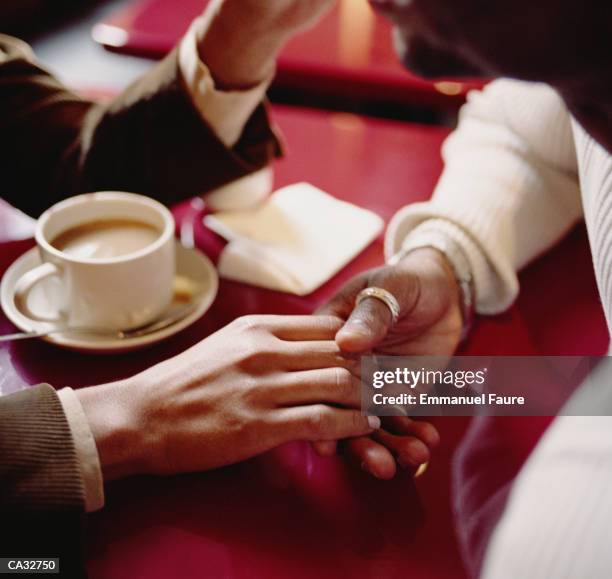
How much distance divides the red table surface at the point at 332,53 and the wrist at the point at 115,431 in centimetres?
77

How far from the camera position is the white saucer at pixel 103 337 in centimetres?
64

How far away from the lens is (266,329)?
2.01 ft

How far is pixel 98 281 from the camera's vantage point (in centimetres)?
62

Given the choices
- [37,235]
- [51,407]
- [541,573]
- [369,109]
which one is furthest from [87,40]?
[541,573]

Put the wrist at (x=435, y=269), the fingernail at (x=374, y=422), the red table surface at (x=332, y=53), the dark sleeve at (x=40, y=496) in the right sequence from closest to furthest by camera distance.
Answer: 1. the dark sleeve at (x=40, y=496)
2. the fingernail at (x=374, y=422)
3. the wrist at (x=435, y=269)
4. the red table surface at (x=332, y=53)

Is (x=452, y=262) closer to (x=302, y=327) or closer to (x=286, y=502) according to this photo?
(x=302, y=327)

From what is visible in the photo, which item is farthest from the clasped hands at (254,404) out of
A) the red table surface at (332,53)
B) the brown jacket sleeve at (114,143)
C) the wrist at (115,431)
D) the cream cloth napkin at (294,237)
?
the red table surface at (332,53)

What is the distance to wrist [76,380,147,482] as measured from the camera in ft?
1.71

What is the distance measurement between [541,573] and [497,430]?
0.79 ft

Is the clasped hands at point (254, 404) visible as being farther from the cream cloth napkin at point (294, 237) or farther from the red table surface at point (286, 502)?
the cream cloth napkin at point (294, 237)

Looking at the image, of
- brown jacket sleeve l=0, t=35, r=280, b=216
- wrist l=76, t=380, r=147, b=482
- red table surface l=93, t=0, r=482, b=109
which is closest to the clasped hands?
wrist l=76, t=380, r=147, b=482

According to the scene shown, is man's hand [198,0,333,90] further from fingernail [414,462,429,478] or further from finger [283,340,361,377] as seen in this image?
fingernail [414,462,429,478]

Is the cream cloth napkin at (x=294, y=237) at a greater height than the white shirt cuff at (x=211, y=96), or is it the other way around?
the white shirt cuff at (x=211, y=96)

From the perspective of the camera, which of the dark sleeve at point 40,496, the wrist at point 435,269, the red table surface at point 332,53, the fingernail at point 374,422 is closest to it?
the dark sleeve at point 40,496
